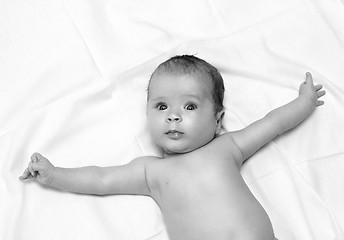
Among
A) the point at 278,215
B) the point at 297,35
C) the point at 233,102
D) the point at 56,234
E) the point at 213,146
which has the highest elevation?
the point at 297,35

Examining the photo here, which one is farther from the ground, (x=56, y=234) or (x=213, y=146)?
(x=213, y=146)

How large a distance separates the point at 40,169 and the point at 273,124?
0.68 meters

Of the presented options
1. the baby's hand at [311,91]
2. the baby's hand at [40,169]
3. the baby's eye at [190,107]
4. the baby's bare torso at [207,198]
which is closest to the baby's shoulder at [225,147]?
the baby's bare torso at [207,198]

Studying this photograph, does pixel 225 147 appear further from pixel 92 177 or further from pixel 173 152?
pixel 92 177

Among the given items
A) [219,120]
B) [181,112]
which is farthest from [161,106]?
[219,120]

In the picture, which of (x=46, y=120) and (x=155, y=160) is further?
(x=46, y=120)

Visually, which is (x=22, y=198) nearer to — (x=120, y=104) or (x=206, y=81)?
(x=120, y=104)

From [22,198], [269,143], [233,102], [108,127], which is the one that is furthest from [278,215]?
[22,198]

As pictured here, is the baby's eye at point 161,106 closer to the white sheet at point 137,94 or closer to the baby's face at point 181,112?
the baby's face at point 181,112

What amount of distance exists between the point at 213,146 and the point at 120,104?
13.9 inches

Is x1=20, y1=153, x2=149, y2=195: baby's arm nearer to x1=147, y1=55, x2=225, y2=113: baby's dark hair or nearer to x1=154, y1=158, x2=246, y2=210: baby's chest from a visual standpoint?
x1=154, y1=158, x2=246, y2=210: baby's chest

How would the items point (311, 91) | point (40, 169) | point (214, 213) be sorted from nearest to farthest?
point (214, 213) → point (40, 169) → point (311, 91)

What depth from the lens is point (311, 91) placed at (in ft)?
5.85

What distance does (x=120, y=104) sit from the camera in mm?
1846
